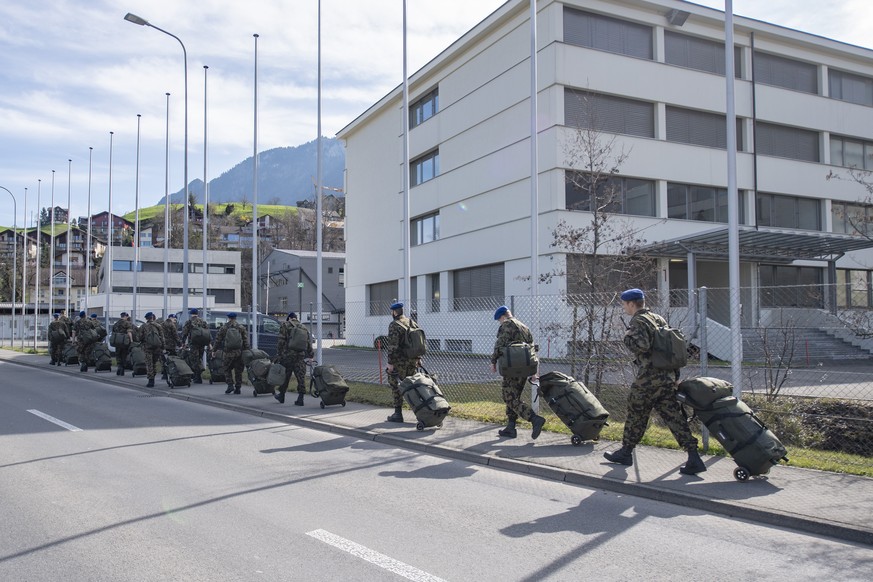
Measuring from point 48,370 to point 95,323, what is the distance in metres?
3.04

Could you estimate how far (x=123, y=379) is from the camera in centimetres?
1873

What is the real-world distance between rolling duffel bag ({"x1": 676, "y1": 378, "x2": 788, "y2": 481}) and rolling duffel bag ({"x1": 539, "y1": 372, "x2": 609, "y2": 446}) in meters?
1.66

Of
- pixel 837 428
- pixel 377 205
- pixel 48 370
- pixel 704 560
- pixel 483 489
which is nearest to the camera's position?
pixel 704 560

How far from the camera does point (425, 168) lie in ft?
106

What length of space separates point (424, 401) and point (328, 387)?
324 centimetres

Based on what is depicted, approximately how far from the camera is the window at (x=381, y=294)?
33125 mm

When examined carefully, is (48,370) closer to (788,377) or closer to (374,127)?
(374,127)

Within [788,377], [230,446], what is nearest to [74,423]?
[230,446]

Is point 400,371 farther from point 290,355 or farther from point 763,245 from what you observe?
point 763,245

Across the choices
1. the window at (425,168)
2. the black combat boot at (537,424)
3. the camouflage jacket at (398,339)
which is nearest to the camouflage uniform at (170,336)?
the camouflage jacket at (398,339)

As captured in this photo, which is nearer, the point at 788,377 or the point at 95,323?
the point at 788,377

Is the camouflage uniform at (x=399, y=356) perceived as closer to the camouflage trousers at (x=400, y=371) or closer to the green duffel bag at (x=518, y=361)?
the camouflage trousers at (x=400, y=371)

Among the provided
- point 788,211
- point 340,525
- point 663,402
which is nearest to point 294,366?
point 340,525

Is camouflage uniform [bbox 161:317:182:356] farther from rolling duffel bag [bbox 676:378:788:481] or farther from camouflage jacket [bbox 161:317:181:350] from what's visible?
rolling duffel bag [bbox 676:378:788:481]
